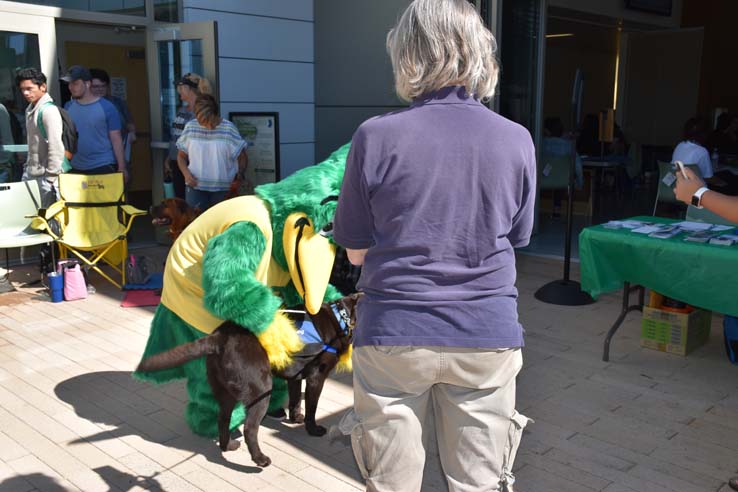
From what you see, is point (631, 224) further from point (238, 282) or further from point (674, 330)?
point (238, 282)

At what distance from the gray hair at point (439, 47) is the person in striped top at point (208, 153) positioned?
16.2 feet

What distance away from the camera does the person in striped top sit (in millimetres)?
6375

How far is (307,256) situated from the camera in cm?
290

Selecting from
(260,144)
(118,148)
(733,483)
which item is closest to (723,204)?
(733,483)

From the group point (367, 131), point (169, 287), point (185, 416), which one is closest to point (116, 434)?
point (185, 416)

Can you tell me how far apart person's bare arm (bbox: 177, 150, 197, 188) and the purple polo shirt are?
5.11 m

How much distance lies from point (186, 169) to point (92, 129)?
1080 mm

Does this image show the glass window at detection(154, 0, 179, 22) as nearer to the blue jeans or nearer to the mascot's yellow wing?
the blue jeans

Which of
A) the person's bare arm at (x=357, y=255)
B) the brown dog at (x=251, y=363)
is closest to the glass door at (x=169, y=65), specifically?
the brown dog at (x=251, y=363)

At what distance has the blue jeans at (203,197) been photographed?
21.6 ft

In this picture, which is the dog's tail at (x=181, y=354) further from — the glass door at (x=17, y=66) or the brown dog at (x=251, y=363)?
the glass door at (x=17, y=66)

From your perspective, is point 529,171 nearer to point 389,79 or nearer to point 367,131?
point 367,131

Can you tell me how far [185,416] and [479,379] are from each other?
2265mm

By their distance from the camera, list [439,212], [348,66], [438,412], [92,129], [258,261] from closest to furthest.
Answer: [439,212] → [438,412] → [258,261] → [92,129] → [348,66]
